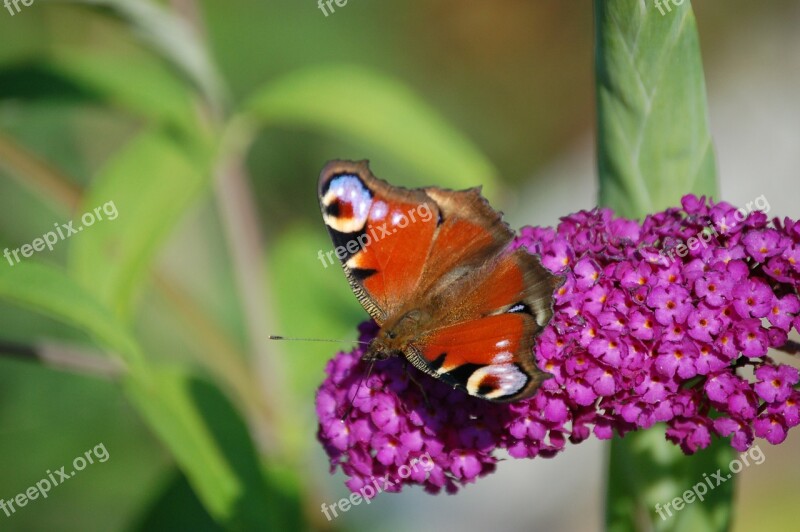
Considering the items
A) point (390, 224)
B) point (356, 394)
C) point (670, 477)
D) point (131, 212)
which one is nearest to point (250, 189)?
point (131, 212)

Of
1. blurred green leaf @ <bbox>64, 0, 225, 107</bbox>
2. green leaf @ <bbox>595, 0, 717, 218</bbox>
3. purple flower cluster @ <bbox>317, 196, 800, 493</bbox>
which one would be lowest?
purple flower cluster @ <bbox>317, 196, 800, 493</bbox>

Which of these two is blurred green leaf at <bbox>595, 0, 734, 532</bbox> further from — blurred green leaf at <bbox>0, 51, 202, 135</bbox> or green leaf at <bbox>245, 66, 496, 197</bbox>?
blurred green leaf at <bbox>0, 51, 202, 135</bbox>

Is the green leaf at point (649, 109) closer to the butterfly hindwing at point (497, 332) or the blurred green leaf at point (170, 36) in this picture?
the butterfly hindwing at point (497, 332)

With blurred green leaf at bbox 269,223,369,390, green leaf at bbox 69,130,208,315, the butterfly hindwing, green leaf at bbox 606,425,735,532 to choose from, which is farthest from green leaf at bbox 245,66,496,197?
green leaf at bbox 606,425,735,532

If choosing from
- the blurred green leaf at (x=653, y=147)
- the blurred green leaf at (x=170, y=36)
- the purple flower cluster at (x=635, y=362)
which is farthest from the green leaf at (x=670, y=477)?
the blurred green leaf at (x=170, y=36)

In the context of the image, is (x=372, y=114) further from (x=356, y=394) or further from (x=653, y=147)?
(x=356, y=394)

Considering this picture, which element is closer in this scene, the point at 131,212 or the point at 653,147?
the point at 653,147

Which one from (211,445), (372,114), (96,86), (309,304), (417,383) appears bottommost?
(417,383)
